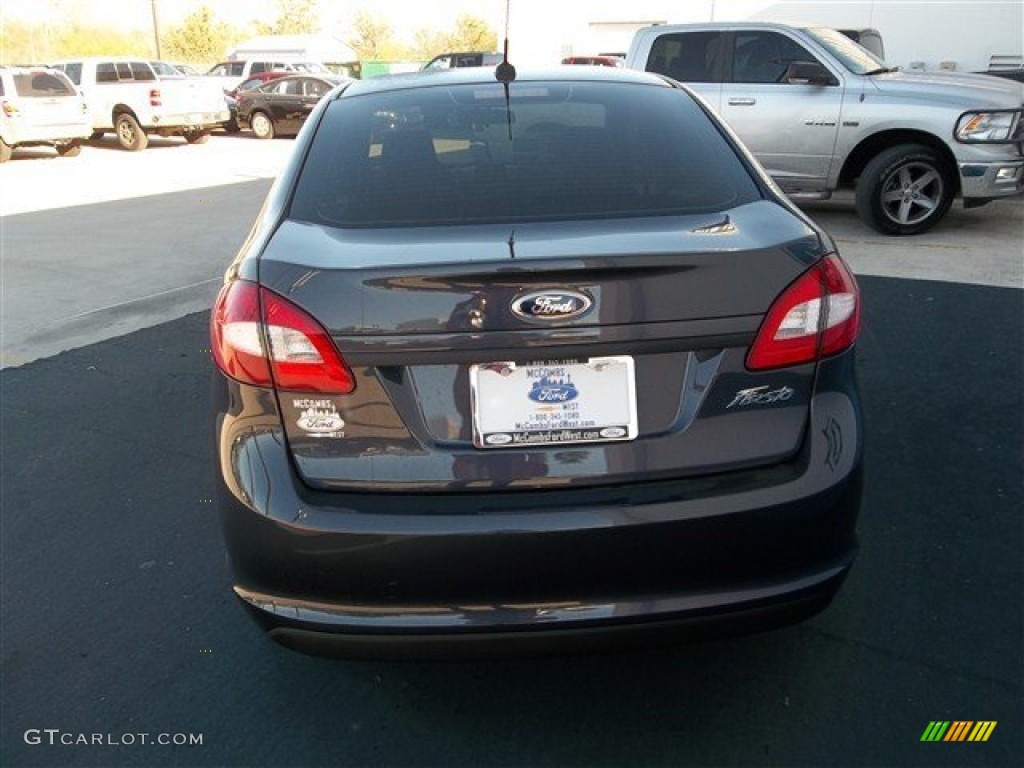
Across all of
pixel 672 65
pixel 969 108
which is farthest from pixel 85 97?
pixel 969 108

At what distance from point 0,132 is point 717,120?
678 inches

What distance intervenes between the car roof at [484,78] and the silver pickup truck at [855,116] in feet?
17.3

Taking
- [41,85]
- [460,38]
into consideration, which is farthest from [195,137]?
[460,38]

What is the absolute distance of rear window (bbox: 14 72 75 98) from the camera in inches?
640

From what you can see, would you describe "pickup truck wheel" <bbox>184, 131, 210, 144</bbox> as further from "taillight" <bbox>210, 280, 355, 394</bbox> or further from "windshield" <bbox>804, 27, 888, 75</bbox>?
"taillight" <bbox>210, 280, 355, 394</bbox>

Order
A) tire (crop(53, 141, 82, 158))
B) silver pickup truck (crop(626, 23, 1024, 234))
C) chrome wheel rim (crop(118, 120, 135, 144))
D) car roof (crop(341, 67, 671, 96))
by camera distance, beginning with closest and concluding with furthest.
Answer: car roof (crop(341, 67, 671, 96)) < silver pickup truck (crop(626, 23, 1024, 234)) < tire (crop(53, 141, 82, 158)) < chrome wheel rim (crop(118, 120, 135, 144))

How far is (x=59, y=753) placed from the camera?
231cm

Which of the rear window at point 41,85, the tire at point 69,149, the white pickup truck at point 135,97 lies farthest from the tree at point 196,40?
the rear window at point 41,85

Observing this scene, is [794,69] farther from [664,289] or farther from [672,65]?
[664,289]

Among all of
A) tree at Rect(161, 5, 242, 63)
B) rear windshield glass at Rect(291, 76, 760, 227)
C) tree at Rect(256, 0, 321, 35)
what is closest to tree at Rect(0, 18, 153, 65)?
tree at Rect(161, 5, 242, 63)

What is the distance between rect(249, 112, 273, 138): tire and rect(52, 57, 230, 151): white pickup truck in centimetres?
170

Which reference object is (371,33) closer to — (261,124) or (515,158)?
(261,124)

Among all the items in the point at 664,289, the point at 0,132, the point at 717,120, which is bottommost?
the point at 0,132

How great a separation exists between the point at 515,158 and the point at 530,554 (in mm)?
1224
